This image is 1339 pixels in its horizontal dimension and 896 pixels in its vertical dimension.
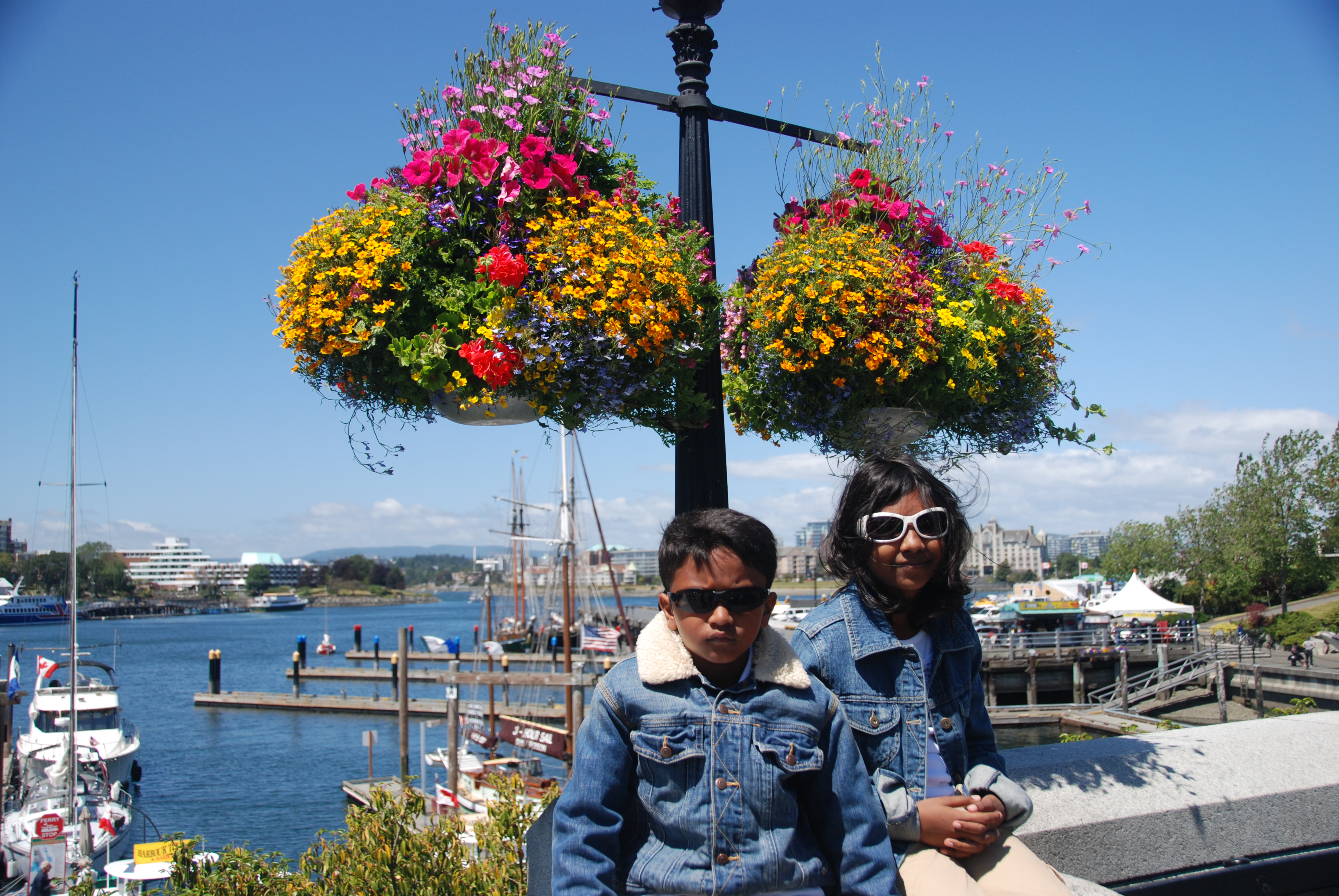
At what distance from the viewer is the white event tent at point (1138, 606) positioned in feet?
126

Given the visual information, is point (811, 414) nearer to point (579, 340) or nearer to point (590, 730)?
point (579, 340)

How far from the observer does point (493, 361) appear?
2.77m

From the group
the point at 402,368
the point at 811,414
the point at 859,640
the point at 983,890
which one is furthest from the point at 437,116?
the point at 983,890

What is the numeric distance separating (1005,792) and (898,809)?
0.93 ft

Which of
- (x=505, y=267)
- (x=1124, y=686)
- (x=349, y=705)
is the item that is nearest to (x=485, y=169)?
(x=505, y=267)

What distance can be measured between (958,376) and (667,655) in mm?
1707

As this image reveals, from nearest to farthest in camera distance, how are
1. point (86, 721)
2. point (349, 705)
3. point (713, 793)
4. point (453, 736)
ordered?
1. point (713, 793)
2. point (453, 736)
3. point (86, 721)
4. point (349, 705)

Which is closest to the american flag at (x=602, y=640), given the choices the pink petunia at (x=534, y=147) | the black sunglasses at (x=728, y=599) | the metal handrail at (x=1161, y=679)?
the metal handrail at (x=1161, y=679)

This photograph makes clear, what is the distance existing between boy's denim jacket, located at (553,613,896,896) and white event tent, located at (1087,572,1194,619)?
4137 centimetres

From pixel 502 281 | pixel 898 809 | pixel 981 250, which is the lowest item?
pixel 898 809

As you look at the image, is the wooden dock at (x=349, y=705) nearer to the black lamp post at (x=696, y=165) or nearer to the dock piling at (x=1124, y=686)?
the dock piling at (x=1124, y=686)

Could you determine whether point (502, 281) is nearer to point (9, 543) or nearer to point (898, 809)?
point (898, 809)

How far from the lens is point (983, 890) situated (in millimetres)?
2166

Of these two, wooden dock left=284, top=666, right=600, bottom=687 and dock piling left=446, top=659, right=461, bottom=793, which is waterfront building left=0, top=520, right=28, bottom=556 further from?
dock piling left=446, top=659, right=461, bottom=793
